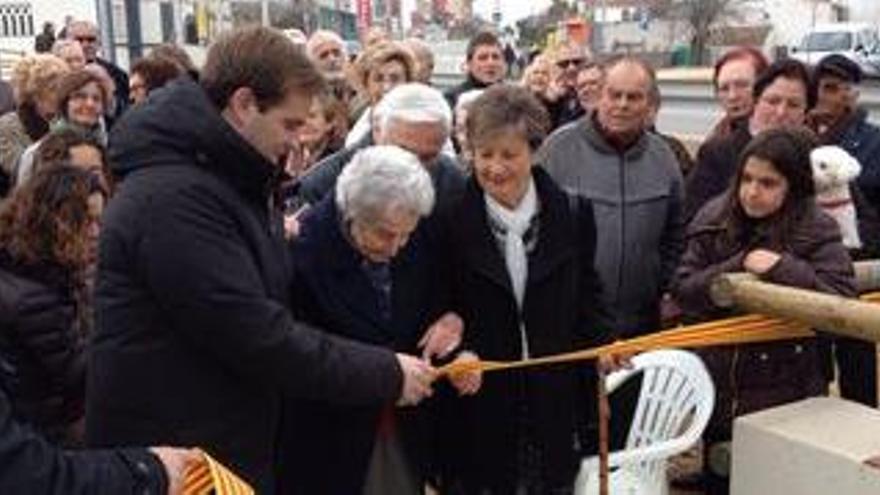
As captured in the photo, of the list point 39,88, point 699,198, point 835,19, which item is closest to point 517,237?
point 699,198

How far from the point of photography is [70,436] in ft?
11.3

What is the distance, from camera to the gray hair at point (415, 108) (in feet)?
12.9

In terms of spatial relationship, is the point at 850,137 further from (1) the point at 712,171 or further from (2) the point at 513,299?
(2) the point at 513,299

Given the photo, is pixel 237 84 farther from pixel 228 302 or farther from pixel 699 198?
pixel 699 198

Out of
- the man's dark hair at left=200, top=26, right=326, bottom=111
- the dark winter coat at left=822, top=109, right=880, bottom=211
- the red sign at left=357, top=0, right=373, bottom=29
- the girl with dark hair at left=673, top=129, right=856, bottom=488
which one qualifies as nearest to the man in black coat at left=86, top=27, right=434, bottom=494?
the man's dark hair at left=200, top=26, right=326, bottom=111

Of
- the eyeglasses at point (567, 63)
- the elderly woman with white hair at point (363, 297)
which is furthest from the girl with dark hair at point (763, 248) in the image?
the eyeglasses at point (567, 63)

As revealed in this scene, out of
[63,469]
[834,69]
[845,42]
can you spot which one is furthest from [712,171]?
[845,42]

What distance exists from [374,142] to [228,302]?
1.90 meters

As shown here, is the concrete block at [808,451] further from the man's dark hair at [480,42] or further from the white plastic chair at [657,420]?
the man's dark hair at [480,42]

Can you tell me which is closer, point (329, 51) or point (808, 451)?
point (808, 451)

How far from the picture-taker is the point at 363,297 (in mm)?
3068

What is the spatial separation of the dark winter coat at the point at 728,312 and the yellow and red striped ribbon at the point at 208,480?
168 cm

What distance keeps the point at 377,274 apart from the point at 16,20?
1702cm

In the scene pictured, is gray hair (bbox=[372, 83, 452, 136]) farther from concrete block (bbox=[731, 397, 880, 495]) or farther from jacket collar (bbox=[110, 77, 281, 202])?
concrete block (bbox=[731, 397, 880, 495])
